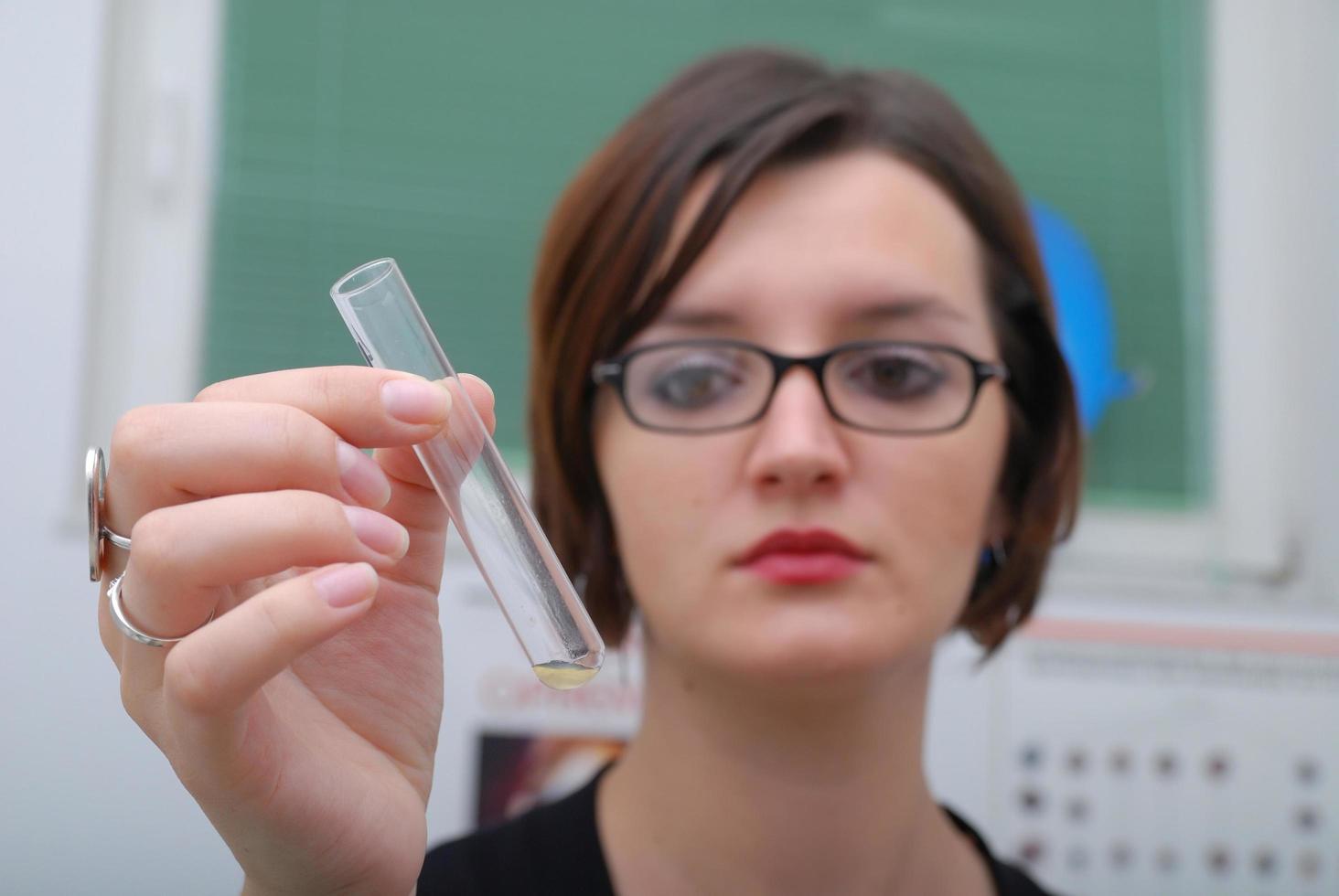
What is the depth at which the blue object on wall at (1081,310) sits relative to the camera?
4.99 ft

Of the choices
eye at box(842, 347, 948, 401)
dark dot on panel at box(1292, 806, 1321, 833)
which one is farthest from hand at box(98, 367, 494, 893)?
dark dot on panel at box(1292, 806, 1321, 833)

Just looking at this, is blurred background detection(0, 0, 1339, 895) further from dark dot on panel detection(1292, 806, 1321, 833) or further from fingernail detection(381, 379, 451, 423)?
fingernail detection(381, 379, 451, 423)

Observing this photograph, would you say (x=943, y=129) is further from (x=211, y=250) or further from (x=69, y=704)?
(x=69, y=704)

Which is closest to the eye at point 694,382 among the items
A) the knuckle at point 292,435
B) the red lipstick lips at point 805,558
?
the red lipstick lips at point 805,558

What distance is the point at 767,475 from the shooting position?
2.63ft

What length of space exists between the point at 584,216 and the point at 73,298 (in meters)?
0.74

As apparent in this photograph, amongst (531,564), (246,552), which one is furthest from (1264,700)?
(246,552)

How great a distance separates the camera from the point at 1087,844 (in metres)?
1.42

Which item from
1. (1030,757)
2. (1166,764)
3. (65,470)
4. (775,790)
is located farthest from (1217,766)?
(65,470)

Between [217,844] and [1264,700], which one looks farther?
[1264,700]

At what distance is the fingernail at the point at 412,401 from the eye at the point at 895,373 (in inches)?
16.7

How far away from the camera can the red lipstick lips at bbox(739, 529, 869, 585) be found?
2.60ft

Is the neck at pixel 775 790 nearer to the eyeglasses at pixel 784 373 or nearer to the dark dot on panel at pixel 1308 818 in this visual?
the eyeglasses at pixel 784 373

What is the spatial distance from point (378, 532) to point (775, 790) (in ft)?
1.58
